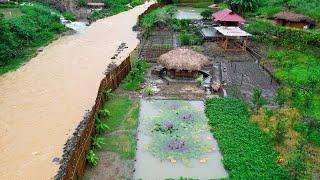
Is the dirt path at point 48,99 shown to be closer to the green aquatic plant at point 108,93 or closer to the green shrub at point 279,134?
the green aquatic plant at point 108,93

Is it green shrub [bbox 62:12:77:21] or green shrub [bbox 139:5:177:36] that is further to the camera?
green shrub [bbox 62:12:77:21]

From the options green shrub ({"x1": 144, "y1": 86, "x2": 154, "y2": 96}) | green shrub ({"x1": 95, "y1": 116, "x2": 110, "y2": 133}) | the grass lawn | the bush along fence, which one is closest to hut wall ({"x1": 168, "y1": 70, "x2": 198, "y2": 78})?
green shrub ({"x1": 144, "y1": 86, "x2": 154, "y2": 96})

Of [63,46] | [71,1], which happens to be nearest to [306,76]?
[63,46]

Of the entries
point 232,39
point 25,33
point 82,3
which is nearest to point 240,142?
point 232,39

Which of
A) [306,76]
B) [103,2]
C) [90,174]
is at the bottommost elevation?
[90,174]

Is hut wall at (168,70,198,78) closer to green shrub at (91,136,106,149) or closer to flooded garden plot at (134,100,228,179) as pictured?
flooded garden plot at (134,100,228,179)

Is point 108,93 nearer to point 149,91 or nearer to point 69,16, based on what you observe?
point 149,91

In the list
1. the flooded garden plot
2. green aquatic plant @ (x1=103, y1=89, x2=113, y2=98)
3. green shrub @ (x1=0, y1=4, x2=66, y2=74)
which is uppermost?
green shrub @ (x1=0, y1=4, x2=66, y2=74)

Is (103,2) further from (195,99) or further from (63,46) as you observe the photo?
(195,99)
